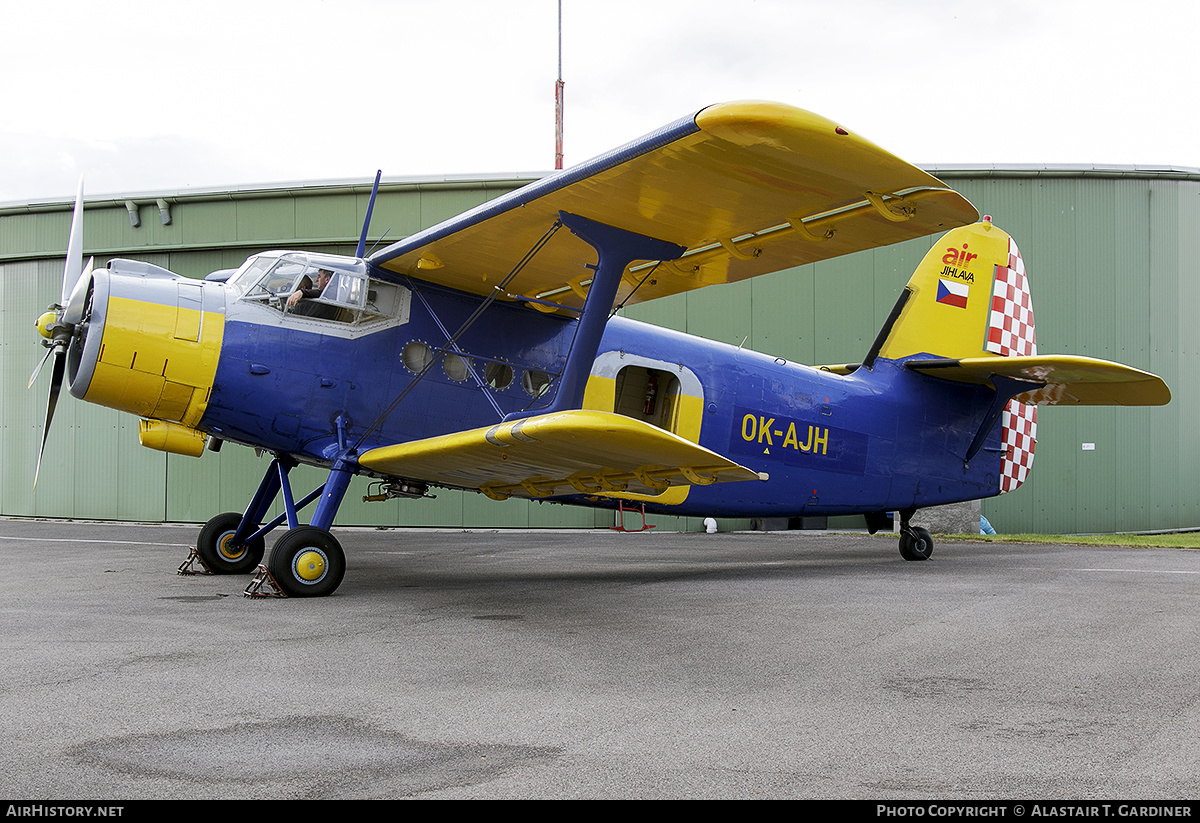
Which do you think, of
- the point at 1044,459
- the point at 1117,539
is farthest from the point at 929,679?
the point at 1044,459

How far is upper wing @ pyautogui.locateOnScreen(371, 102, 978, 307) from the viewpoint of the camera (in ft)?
17.4

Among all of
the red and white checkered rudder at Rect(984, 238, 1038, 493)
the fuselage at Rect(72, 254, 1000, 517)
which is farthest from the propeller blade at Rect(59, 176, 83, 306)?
the red and white checkered rudder at Rect(984, 238, 1038, 493)

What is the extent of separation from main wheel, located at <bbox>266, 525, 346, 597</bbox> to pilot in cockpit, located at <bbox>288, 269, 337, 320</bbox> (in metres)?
1.83

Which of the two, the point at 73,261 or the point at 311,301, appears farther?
the point at 73,261

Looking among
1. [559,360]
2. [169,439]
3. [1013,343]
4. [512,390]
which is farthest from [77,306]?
[1013,343]

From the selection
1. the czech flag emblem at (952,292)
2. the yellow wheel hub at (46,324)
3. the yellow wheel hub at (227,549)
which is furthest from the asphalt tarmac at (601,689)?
the czech flag emblem at (952,292)

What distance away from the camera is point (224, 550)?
866 cm

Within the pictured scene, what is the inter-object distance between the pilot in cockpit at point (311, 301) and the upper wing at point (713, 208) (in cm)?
47

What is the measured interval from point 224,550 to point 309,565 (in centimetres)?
232

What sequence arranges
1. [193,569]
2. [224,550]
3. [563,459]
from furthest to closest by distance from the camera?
[193,569]
[224,550]
[563,459]

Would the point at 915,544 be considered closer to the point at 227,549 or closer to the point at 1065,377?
the point at 1065,377

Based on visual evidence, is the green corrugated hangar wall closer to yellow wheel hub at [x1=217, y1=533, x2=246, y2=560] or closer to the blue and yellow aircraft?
the blue and yellow aircraft

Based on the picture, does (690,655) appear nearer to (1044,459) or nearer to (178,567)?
(178,567)
